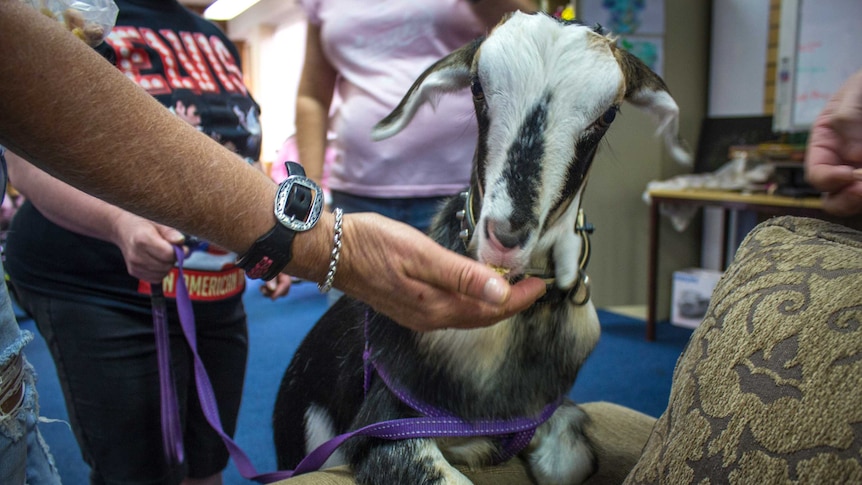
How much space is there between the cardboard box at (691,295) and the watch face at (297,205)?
3160mm

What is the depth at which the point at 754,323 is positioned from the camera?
0.68 metres

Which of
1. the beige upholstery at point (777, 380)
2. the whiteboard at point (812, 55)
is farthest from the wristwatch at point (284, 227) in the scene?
the whiteboard at point (812, 55)

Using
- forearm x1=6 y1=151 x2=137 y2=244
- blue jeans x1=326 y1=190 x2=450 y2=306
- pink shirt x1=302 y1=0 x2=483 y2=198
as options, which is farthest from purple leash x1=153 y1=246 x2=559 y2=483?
pink shirt x1=302 y1=0 x2=483 y2=198

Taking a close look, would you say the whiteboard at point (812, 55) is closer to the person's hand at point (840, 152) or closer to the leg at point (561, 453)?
the person's hand at point (840, 152)

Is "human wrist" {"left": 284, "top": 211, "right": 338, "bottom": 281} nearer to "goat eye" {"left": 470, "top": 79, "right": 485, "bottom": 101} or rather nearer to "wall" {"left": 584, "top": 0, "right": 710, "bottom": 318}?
"goat eye" {"left": 470, "top": 79, "right": 485, "bottom": 101}

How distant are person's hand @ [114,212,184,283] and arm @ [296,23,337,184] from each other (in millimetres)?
484

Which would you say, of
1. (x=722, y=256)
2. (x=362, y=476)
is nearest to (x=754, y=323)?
(x=362, y=476)

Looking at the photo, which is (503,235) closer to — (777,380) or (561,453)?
(777,380)

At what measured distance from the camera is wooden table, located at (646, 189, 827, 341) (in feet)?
8.74

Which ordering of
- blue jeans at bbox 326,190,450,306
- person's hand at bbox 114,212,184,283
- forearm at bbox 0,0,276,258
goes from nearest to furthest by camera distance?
forearm at bbox 0,0,276,258
person's hand at bbox 114,212,184,283
blue jeans at bbox 326,190,450,306

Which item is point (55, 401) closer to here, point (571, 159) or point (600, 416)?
point (600, 416)

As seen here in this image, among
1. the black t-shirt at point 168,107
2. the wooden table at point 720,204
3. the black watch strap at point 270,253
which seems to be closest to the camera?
the black watch strap at point 270,253

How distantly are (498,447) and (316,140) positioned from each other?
0.85 metres

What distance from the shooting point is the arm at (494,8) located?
1.06 m
